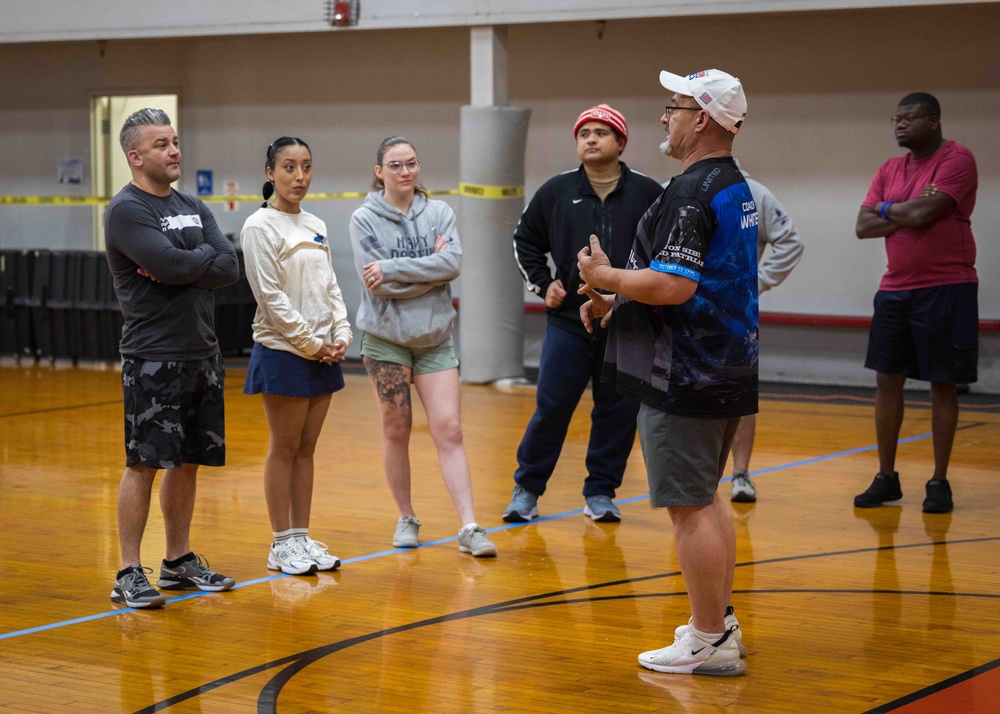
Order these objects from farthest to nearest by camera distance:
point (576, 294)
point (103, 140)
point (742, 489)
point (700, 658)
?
point (103, 140) → point (742, 489) → point (576, 294) → point (700, 658)

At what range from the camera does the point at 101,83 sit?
14180mm

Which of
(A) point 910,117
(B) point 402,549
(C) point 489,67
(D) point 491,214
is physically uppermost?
(C) point 489,67

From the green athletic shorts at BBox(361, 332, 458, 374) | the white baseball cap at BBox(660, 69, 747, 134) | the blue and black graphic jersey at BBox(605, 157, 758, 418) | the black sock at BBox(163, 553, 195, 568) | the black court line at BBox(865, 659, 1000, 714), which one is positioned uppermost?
the white baseball cap at BBox(660, 69, 747, 134)

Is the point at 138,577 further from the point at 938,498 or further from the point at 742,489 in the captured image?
the point at 938,498

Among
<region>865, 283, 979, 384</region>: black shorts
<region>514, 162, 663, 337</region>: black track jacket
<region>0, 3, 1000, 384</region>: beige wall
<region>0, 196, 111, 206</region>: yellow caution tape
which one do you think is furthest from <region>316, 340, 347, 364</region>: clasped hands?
<region>0, 196, 111, 206</region>: yellow caution tape

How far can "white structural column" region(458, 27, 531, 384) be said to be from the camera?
10766 millimetres

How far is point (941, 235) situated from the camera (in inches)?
241

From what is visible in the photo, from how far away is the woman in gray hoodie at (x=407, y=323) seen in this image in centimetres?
538

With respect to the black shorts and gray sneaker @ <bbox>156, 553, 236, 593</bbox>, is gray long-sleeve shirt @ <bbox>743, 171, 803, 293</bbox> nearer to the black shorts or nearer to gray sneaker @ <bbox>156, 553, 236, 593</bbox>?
the black shorts

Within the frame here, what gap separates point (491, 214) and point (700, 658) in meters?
7.33

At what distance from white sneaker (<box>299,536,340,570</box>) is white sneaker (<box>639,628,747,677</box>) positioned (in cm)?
166

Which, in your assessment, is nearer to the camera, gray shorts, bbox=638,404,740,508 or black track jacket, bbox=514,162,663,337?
gray shorts, bbox=638,404,740,508

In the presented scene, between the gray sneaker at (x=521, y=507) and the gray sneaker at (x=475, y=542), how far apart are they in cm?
62

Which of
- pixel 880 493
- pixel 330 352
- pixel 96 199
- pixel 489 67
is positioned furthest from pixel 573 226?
pixel 96 199
